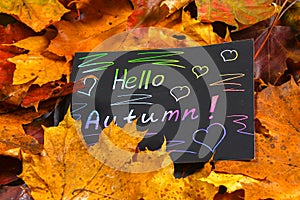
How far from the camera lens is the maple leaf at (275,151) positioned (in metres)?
0.72

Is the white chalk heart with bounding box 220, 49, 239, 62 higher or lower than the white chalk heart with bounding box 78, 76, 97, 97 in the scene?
higher

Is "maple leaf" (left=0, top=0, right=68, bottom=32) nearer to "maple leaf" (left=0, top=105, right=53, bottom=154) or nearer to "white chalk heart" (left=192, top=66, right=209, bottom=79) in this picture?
"maple leaf" (left=0, top=105, right=53, bottom=154)

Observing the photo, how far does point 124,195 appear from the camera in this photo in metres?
0.69

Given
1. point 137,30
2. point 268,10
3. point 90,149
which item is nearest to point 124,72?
point 137,30

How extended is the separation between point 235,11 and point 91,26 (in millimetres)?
296

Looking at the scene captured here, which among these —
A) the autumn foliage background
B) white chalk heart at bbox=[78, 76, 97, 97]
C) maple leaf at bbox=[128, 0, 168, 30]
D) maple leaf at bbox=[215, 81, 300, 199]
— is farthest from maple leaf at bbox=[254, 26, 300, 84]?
white chalk heart at bbox=[78, 76, 97, 97]

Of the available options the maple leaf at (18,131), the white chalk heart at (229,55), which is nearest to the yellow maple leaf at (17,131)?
the maple leaf at (18,131)

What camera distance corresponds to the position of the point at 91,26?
0.94 m

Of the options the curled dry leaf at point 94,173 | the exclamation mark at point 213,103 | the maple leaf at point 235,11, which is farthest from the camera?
the maple leaf at point 235,11

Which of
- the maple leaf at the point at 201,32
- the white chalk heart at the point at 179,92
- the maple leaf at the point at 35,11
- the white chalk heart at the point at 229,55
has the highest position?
the maple leaf at the point at 35,11

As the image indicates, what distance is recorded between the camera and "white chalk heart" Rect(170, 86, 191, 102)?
2.72 feet

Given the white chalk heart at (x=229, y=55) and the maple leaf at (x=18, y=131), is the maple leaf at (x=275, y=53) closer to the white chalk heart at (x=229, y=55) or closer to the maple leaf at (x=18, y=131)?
the white chalk heart at (x=229, y=55)

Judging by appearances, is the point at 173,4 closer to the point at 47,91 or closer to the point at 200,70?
the point at 200,70

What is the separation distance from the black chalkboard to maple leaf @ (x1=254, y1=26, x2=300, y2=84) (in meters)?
0.10
